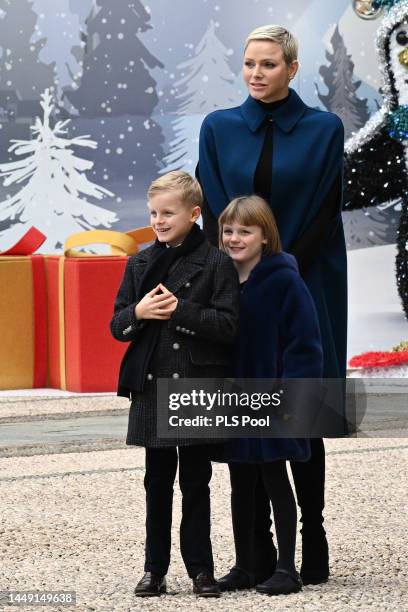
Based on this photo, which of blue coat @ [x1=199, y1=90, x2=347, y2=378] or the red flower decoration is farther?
the red flower decoration

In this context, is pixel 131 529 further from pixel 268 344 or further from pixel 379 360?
pixel 379 360

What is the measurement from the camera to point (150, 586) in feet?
11.3

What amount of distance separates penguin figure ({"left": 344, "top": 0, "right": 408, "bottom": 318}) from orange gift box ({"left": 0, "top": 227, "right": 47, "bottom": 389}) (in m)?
2.15

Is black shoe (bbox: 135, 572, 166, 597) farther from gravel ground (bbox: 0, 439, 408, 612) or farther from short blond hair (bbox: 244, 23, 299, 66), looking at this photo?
short blond hair (bbox: 244, 23, 299, 66)

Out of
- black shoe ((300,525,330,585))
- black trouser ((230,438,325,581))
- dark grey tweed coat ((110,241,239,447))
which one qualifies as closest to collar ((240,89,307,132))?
dark grey tweed coat ((110,241,239,447))

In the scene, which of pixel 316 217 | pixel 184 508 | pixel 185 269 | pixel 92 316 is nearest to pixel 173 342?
pixel 185 269

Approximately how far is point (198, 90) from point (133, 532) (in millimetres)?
4975

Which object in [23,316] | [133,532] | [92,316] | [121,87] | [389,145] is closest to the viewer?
[133,532]

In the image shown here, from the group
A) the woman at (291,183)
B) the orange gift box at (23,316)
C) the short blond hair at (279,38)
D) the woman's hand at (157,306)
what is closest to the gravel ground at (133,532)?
the woman at (291,183)

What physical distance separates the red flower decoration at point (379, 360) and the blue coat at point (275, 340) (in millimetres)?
5461

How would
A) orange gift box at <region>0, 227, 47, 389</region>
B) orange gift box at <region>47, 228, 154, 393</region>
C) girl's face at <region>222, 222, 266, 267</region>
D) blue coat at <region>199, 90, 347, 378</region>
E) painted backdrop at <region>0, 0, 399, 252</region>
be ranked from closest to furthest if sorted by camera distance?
girl's face at <region>222, 222, 266, 267</region>
blue coat at <region>199, 90, 347, 378</region>
orange gift box at <region>47, 228, 154, 393</region>
orange gift box at <region>0, 227, 47, 389</region>
painted backdrop at <region>0, 0, 399, 252</region>

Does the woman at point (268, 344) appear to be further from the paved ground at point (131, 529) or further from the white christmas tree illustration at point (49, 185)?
the white christmas tree illustration at point (49, 185)

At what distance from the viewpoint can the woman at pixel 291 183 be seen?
3.56 metres

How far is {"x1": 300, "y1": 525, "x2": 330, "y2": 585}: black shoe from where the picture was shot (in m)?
3.65
